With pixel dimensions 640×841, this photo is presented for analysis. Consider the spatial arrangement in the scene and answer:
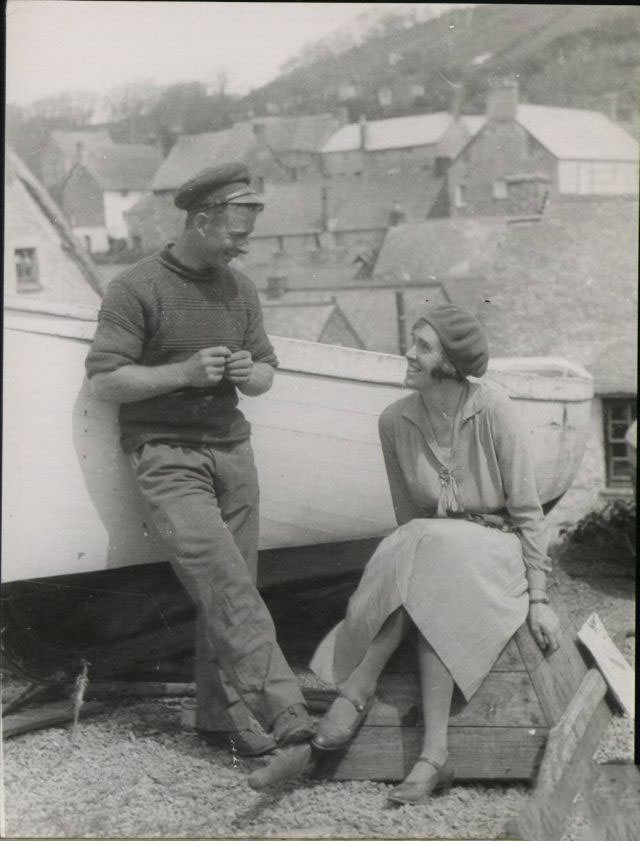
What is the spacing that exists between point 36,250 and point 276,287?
1053 mm

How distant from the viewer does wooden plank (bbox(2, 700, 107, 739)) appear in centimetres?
417

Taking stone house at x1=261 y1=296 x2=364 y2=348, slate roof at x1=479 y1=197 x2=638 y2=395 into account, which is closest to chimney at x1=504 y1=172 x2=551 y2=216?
slate roof at x1=479 y1=197 x2=638 y2=395

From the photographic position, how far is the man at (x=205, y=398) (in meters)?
3.64

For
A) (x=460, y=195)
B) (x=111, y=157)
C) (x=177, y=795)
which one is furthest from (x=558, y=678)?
(x=111, y=157)

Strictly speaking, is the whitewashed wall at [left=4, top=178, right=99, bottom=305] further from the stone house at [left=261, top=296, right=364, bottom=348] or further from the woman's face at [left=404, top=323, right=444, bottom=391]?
the woman's face at [left=404, top=323, right=444, bottom=391]

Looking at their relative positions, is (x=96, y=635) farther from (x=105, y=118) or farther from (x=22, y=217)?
(x=105, y=118)

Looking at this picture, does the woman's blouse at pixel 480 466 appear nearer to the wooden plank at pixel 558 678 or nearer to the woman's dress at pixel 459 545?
the woman's dress at pixel 459 545

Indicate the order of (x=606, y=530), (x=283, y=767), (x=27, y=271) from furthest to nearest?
(x=606, y=530) < (x=27, y=271) < (x=283, y=767)

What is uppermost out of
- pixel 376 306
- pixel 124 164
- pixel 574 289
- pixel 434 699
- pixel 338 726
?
pixel 124 164

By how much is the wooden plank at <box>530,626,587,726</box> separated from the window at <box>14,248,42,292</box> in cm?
255

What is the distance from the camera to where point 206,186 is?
147 inches

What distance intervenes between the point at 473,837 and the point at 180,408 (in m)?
1.84

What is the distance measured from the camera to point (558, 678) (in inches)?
144

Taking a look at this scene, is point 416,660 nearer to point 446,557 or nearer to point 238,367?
point 446,557
